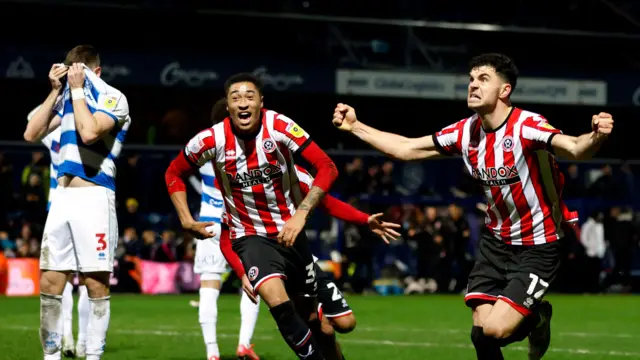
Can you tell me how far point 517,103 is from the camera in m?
28.4

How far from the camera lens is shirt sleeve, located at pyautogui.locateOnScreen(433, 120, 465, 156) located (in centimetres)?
772

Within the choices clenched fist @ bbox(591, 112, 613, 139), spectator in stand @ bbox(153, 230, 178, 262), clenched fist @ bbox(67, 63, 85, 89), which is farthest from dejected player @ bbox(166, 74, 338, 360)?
spectator in stand @ bbox(153, 230, 178, 262)

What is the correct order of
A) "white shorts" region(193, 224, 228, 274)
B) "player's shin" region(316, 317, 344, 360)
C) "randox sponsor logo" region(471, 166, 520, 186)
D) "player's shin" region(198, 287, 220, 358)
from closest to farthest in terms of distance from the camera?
1. "randox sponsor logo" region(471, 166, 520, 186)
2. "player's shin" region(316, 317, 344, 360)
3. "player's shin" region(198, 287, 220, 358)
4. "white shorts" region(193, 224, 228, 274)

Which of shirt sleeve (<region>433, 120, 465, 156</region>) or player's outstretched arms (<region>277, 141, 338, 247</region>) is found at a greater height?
shirt sleeve (<region>433, 120, 465, 156</region>)

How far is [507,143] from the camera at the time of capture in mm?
7383

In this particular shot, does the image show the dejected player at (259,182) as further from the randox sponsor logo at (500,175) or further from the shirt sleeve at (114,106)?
the randox sponsor logo at (500,175)

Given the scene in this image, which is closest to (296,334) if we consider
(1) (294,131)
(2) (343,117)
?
(1) (294,131)

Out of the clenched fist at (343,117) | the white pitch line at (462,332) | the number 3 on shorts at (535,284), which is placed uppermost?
the clenched fist at (343,117)

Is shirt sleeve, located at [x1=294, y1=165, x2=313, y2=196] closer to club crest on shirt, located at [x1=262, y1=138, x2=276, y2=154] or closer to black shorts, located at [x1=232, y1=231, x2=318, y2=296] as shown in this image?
black shorts, located at [x1=232, y1=231, x2=318, y2=296]

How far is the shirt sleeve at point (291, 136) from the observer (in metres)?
7.77

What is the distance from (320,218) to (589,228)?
6595mm

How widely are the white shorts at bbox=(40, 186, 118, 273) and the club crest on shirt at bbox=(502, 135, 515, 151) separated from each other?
9.58 ft

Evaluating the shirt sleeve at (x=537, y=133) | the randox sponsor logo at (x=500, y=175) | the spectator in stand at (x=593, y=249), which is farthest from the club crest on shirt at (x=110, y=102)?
the spectator in stand at (x=593, y=249)

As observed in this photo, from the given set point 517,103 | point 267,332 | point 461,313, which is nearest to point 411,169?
point 517,103
